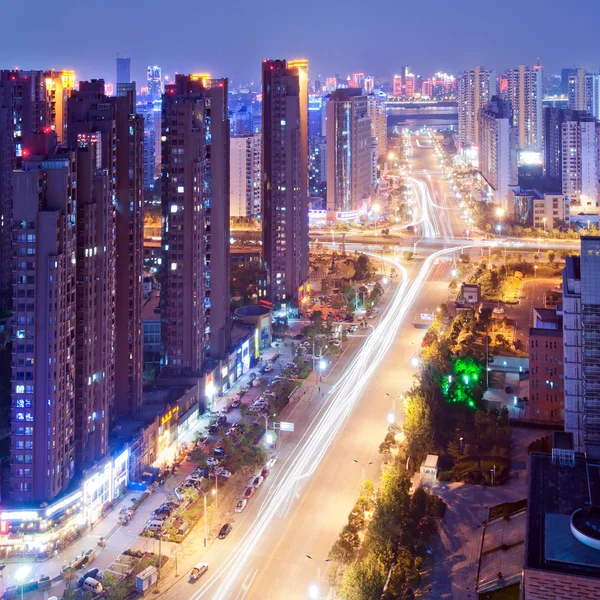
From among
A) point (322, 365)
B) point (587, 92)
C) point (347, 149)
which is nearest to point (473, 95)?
point (587, 92)

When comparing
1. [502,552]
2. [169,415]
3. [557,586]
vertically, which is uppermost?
[169,415]

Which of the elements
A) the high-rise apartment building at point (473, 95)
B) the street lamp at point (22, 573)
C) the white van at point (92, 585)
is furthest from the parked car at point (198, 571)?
the high-rise apartment building at point (473, 95)

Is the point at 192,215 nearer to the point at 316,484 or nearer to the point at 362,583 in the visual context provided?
the point at 316,484

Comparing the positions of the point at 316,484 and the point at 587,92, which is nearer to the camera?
the point at 316,484

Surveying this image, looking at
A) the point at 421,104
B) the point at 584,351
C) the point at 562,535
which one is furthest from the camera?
the point at 421,104

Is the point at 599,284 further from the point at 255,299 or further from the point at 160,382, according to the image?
the point at 255,299

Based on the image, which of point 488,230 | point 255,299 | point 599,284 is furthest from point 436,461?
point 488,230

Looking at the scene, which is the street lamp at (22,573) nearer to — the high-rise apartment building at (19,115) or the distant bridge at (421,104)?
the high-rise apartment building at (19,115)
